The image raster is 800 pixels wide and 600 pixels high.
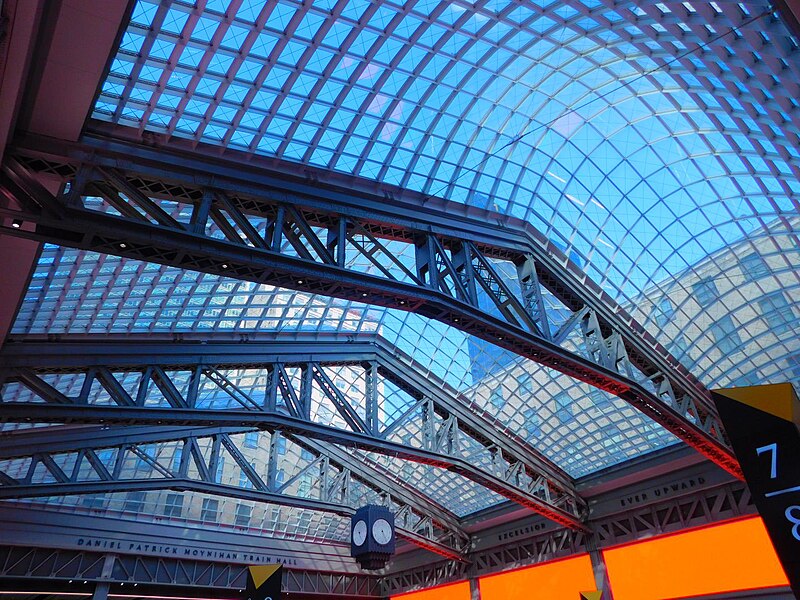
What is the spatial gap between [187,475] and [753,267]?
31.7m

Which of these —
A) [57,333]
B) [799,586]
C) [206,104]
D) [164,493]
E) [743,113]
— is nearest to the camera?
[799,586]

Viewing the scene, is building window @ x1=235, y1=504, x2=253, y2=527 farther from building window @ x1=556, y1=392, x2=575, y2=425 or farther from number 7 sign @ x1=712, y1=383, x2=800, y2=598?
number 7 sign @ x1=712, y1=383, x2=800, y2=598

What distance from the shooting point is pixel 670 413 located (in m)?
24.9

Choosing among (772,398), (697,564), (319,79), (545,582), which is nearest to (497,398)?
Answer: (697,564)

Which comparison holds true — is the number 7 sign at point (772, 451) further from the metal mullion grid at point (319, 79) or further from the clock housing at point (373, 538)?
the clock housing at point (373, 538)

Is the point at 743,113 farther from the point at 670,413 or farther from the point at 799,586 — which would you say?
the point at 799,586

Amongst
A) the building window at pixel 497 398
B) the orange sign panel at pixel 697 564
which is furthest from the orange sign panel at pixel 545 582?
Result: the building window at pixel 497 398

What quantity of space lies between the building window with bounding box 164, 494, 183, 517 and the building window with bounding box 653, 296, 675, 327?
32992 mm

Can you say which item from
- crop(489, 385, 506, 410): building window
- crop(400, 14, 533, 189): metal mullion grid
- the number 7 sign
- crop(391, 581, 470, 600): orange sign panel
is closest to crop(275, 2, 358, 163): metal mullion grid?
crop(400, 14, 533, 189): metal mullion grid

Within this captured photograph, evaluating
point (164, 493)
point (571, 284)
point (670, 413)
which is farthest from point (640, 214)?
point (164, 493)

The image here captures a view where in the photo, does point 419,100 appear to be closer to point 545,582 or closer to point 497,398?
point 497,398

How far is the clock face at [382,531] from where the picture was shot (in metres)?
28.2

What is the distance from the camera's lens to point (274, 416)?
25391mm

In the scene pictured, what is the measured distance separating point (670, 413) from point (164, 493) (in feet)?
107
